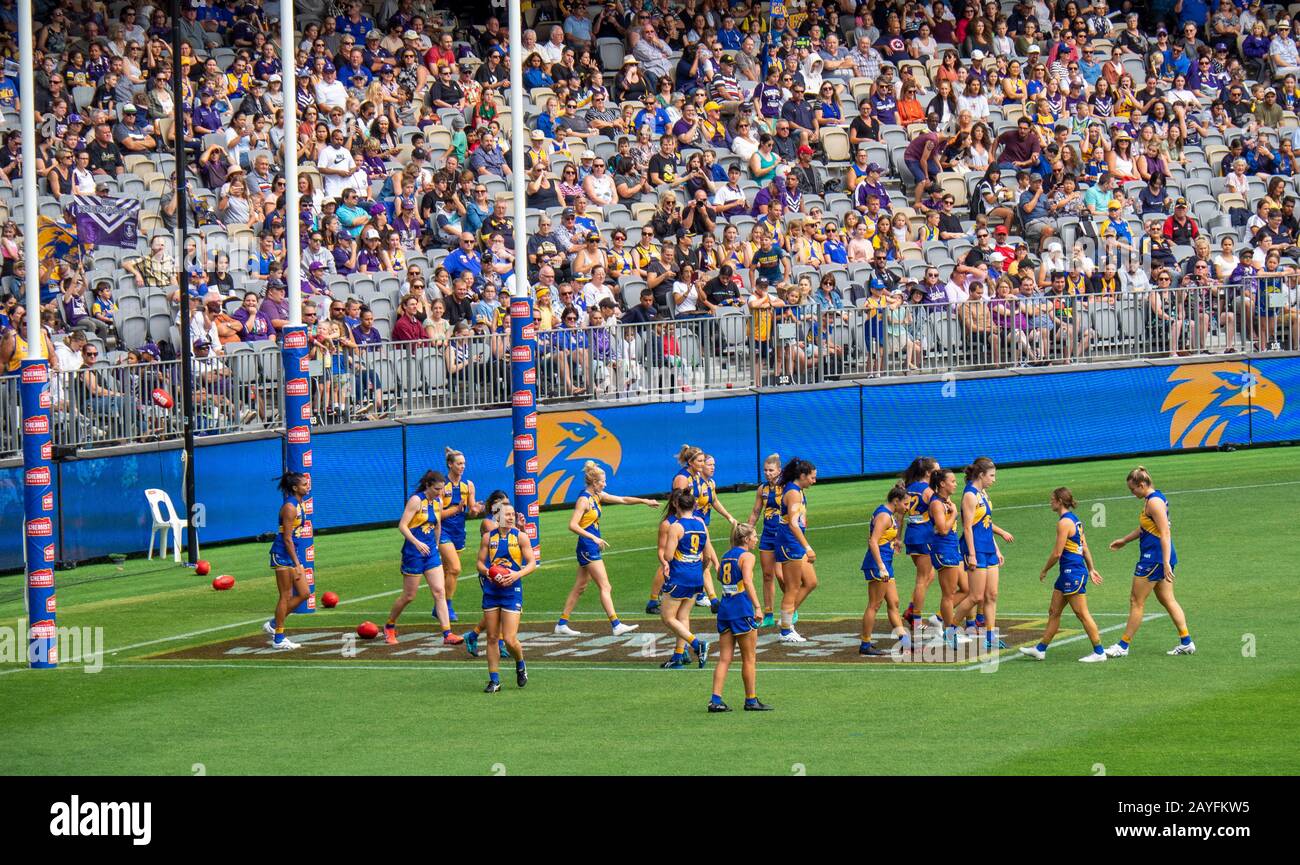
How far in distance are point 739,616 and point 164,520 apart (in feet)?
44.1

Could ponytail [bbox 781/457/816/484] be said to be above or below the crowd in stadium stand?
below

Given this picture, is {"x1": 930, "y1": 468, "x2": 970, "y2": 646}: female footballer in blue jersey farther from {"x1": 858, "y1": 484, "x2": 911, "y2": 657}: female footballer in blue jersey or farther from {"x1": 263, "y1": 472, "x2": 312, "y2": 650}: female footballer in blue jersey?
{"x1": 263, "y1": 472, "x2": 312, "y2": 650}: female footballer in blue jersey

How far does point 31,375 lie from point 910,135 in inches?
888

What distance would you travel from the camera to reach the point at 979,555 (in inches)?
817

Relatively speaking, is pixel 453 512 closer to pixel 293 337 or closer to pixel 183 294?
pixel 293 337

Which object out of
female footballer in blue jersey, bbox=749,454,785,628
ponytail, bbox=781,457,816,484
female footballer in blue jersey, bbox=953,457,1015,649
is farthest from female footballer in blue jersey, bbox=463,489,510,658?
female footballer in blue jersey, bbox=953,457,1015,649

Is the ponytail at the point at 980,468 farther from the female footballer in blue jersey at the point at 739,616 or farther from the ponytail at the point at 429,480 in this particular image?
the ponytail at the point at 429,480

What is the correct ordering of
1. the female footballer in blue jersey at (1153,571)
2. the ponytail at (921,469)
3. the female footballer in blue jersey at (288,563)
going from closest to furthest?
the female footballer in blue jersey at (1153,571) → the ponytail at (921,469) → the female footballer in blue jersey at (288,563)

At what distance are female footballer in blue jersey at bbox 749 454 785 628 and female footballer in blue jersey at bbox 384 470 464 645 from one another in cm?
354

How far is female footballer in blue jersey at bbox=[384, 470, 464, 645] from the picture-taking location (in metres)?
22.1

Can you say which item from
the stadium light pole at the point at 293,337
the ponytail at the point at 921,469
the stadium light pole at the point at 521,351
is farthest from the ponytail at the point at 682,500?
the stadium light pole at the point at 293,337

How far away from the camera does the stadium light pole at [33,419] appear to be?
66.7 ft

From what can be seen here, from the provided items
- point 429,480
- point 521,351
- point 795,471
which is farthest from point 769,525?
point 521,351

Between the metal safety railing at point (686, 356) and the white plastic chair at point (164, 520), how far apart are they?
859 millimetres
